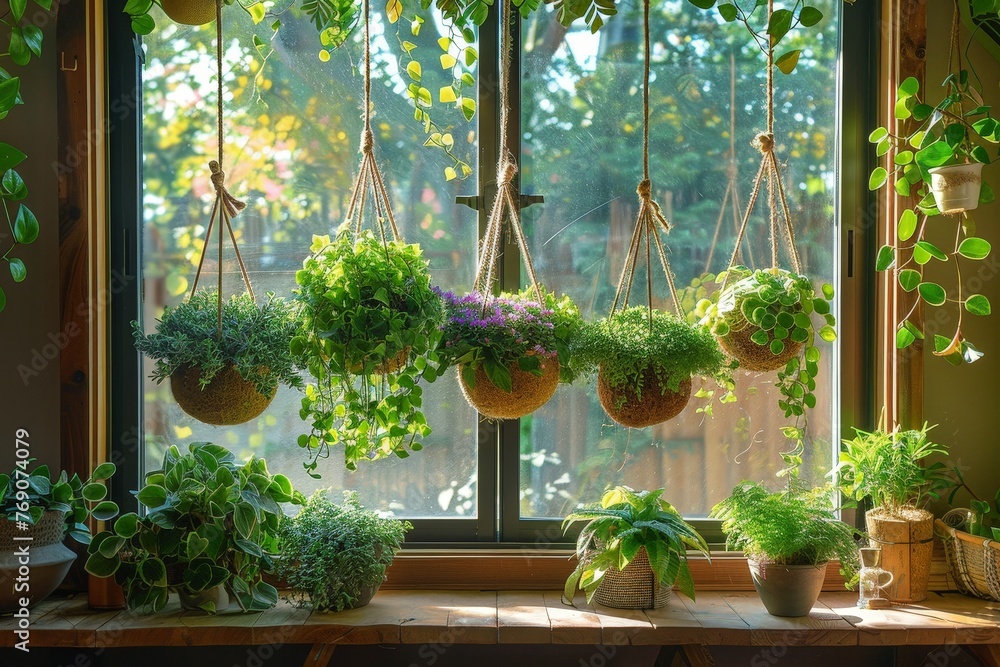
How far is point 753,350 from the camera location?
1924 mm

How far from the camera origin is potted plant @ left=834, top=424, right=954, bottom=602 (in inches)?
81.7

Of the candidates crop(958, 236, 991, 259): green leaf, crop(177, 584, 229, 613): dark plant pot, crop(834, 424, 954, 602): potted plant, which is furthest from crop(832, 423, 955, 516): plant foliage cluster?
crop(177, 584, 229, 613): dark plant pot

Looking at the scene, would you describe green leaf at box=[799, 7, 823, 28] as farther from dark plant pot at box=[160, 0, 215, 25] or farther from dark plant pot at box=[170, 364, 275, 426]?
dark plant pot at box=[170, 364, 275, 426]

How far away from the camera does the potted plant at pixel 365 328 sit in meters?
1.72

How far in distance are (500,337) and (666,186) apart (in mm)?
784

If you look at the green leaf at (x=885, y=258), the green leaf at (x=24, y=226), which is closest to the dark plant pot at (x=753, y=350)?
the green leaf at (x=885, y=258)

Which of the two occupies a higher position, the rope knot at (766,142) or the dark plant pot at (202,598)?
the rope knot at (766,142)

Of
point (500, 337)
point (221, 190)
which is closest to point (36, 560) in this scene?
point (221, 190)

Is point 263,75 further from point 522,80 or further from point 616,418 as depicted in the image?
point 616,418

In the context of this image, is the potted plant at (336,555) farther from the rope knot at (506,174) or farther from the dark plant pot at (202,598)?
the rope knot at (506,174)

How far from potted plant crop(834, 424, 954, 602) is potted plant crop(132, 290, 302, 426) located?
1.45 metres

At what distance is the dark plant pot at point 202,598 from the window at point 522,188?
395 mm

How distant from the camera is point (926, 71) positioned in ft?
7.34

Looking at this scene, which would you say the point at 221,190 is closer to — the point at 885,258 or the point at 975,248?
the point at 885,258
